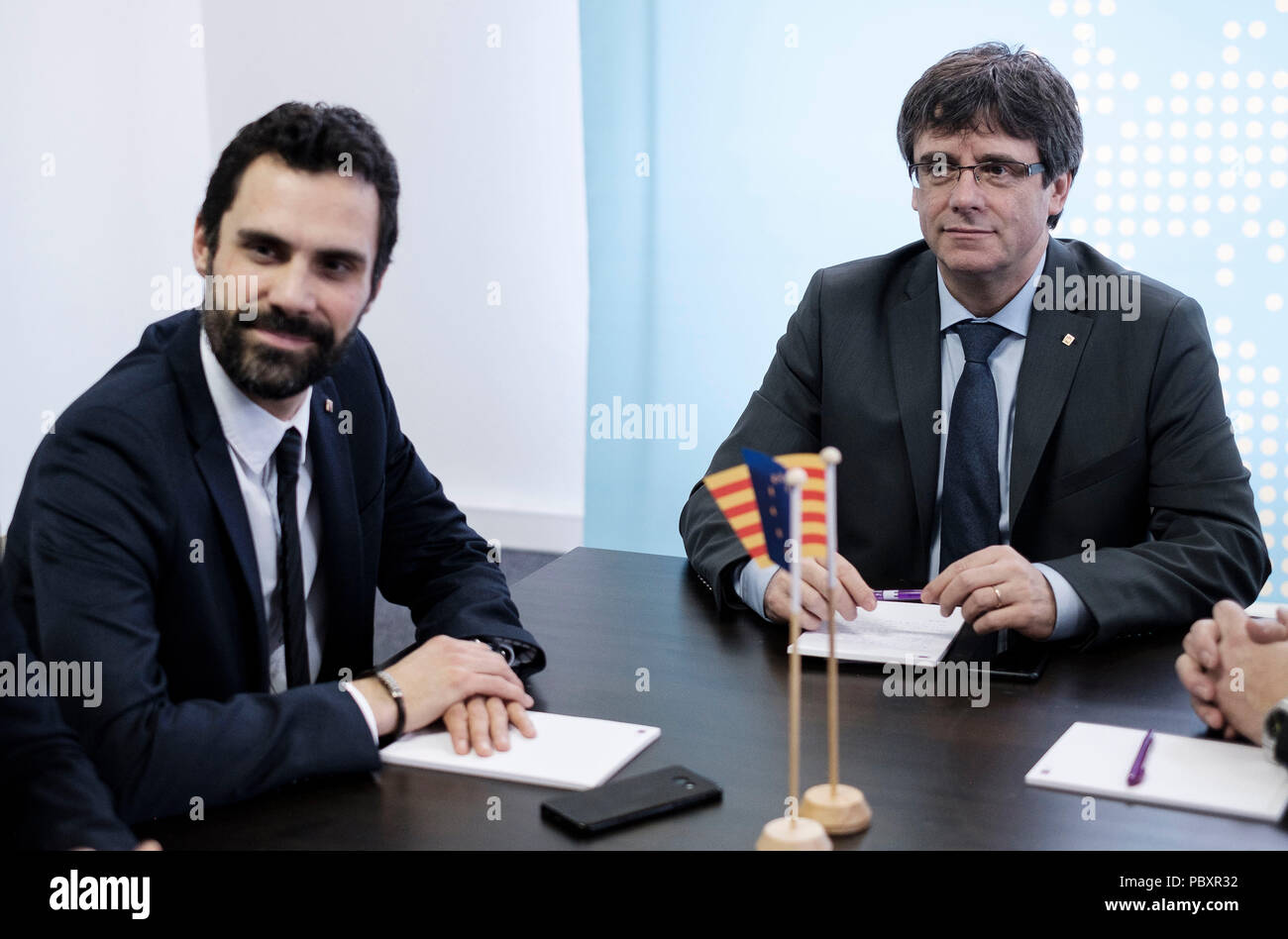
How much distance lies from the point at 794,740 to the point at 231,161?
3.75 feet

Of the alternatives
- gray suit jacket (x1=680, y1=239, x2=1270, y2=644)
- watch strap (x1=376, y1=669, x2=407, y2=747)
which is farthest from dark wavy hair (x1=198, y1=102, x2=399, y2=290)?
gray suit jacket (x1=680, y1=239, x2=1270, y2=644)

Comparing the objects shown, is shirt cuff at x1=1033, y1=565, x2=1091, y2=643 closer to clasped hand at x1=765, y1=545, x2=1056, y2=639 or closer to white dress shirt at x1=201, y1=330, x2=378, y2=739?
clasped hand at x1=765, y1=545, x2=1056, y2=639

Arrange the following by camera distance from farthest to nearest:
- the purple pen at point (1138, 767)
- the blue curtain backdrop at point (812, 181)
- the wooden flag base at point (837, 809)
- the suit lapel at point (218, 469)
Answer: the blue curtain backdrop at point (812, 181)
the suit lapel at point (218, 469)
the purple pen at point (1138, 767)
the wooden flag base at point (837, 809)

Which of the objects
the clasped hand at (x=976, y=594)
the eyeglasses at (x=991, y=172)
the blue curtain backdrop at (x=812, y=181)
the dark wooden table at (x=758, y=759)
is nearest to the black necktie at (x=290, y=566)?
the dark wooden table at (x=758, y=759)

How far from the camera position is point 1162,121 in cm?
387

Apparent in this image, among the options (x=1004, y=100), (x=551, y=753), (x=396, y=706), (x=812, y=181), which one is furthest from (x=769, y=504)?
(x=812, y=181)

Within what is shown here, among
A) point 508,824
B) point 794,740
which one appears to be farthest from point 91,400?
point 794,740

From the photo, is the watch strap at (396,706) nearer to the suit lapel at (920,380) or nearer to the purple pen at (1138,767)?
the purple pen at (1138,767)

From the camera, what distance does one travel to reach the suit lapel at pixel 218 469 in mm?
1694

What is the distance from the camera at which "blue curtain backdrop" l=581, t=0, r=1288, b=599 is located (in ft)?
12.6

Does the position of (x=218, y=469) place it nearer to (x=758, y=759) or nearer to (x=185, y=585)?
(x=185, y=585)

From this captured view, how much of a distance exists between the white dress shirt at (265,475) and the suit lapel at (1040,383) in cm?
125

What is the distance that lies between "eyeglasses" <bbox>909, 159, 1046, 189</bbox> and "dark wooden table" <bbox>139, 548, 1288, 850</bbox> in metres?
0.94

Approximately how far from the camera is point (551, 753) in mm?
1557
